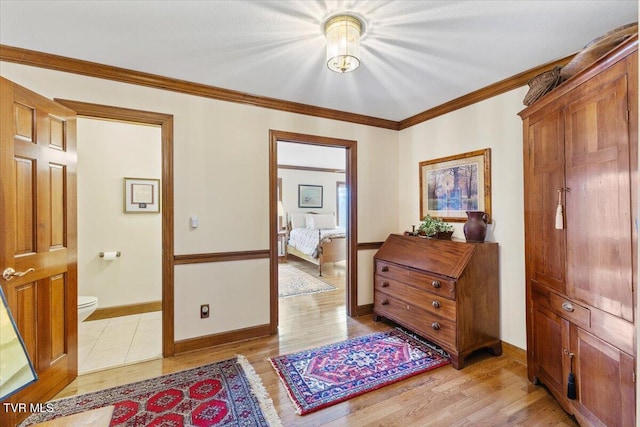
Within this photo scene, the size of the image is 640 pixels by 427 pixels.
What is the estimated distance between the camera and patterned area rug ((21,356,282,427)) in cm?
174

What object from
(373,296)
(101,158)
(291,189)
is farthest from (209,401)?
(291,189)

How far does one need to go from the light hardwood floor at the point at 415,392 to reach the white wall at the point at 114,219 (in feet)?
5.32

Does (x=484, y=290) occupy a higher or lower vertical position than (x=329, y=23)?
Answer: lower

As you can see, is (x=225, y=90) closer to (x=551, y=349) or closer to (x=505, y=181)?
(x=505, y=181)

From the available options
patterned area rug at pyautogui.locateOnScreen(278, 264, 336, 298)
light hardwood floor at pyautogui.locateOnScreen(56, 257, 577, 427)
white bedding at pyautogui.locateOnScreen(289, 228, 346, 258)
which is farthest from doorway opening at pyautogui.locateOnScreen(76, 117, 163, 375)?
white bedding at pyautogui.locateOnScreen(289, 228, 346, 258)

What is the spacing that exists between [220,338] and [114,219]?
2177 mm

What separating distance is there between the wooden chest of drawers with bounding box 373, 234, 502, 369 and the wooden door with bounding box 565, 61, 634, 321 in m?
0.77

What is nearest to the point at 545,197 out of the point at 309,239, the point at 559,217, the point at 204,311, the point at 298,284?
the point at 559,217

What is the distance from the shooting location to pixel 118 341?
2.78 meters

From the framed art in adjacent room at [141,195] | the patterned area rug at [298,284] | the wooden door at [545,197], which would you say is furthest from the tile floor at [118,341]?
the wooden door at [545,197]

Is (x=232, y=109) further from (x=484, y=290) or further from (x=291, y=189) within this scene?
(x=291, y=189)

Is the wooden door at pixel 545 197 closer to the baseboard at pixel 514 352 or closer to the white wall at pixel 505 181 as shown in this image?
the white wall at pixel 505 181

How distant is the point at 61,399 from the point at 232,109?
2.59 m

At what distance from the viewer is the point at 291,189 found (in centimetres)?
757
